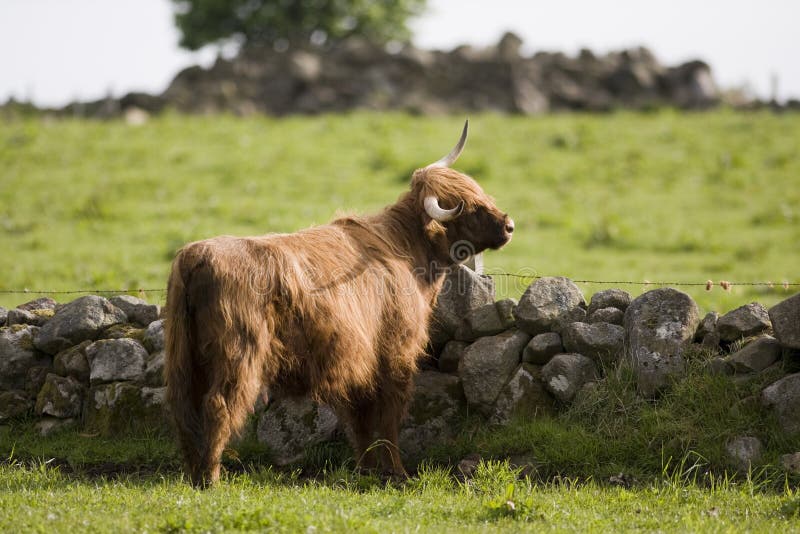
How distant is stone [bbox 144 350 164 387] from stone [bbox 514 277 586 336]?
3013 millimetres

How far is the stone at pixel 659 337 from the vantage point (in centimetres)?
712

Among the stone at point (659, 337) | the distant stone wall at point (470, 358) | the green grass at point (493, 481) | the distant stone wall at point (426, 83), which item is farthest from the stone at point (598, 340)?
the distant stone wall at point (426, 83)

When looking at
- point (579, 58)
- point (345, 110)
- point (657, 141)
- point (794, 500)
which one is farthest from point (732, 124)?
point (794, 500)

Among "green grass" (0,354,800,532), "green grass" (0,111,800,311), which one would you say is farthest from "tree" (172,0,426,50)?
"green grass" (0,354,800,532)

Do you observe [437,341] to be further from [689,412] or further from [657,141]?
[657,141]

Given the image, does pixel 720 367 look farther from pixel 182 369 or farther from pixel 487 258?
pixel 487 258

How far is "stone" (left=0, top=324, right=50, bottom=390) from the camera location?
7910 mm

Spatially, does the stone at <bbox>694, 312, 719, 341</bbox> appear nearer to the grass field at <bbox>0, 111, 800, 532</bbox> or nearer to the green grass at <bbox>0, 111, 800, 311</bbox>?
the grass field at <bbox>0, 111, 800, 532</bbox>

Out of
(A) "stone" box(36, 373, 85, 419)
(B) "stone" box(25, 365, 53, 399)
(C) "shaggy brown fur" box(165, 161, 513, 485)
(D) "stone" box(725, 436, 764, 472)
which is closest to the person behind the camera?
(C) "shaggy brown fur" box(165, 161, 513, 485)

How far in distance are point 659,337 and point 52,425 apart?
503 centimetres

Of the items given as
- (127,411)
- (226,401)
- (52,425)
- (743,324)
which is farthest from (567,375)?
(52,425)

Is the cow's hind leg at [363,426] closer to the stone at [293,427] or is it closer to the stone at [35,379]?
the stone at [293,427]

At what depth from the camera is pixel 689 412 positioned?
6844mm

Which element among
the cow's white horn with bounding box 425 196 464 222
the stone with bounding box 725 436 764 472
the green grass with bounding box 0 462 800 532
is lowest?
the green grass with bounding box 0 462 800 532
